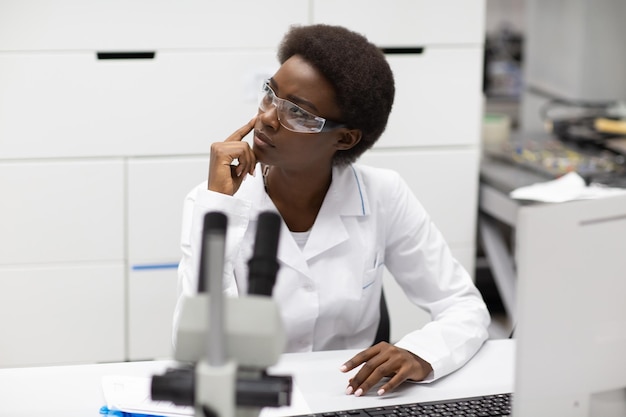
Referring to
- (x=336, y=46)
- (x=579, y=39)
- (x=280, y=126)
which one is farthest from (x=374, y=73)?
(x=579, y=39)

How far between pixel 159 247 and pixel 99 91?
52 centimetres

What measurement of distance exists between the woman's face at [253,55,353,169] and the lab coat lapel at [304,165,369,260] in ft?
0.43

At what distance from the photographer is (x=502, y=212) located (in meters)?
2.81

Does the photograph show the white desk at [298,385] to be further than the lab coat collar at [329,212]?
No

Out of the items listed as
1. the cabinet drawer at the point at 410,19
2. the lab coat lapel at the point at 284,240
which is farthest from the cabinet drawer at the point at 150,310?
the lab coat lapel at the point at 284,240

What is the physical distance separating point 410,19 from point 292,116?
48.3 inches

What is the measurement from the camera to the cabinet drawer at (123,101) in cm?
265

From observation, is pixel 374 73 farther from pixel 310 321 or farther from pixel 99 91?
pixel 99 91

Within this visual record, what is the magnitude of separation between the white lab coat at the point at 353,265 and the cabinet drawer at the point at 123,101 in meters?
0.92

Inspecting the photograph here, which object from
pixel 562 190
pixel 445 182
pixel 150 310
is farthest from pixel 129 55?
pixel 562 190

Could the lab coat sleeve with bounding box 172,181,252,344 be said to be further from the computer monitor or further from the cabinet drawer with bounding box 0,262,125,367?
the cabinet drawer with bounding box 0,262,125,367

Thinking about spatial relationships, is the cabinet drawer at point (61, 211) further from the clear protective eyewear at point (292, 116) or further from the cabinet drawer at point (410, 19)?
the clear protective eyewear at point (292, 116)

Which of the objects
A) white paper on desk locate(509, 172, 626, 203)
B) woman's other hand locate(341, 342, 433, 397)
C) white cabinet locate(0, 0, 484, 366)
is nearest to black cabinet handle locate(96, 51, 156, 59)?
white cabinet locate(0, 0, 484, 366)

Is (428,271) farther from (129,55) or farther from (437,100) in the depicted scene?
(129,55)
